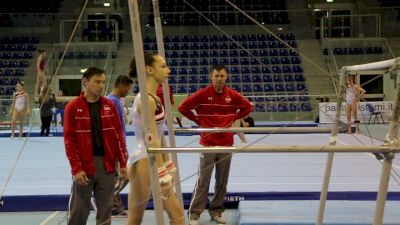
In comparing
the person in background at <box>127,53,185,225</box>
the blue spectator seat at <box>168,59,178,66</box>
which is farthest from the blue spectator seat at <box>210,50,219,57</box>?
the person in background at <box>127,53,185,225</box>

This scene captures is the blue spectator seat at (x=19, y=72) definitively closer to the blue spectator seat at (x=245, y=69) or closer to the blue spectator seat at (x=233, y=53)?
the blue spectator seat at (x=233, y=53)

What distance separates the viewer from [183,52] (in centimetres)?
2316

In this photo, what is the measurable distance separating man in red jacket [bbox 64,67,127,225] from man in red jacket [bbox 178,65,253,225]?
1.35 metres

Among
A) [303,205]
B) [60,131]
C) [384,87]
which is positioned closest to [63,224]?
[303,205]

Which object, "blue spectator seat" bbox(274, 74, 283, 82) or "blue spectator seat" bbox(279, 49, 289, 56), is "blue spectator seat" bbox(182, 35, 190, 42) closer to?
"blue spectator seat" bbox(279, 49, 289, 56)

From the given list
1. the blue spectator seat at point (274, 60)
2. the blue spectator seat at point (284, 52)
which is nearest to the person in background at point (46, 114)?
the blue spectator seat at point (274, 60)

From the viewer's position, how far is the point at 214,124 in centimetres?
564

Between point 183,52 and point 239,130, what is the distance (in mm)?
18421

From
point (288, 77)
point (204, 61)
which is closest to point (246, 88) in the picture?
point (288, 77)

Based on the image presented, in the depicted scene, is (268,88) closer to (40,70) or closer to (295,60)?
(295,60)

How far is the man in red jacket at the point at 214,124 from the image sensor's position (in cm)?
553

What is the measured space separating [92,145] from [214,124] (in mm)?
1700

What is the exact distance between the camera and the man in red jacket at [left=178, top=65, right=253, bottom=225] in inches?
218

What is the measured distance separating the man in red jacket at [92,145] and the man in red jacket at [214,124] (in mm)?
1350
